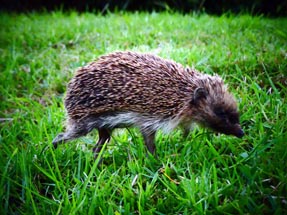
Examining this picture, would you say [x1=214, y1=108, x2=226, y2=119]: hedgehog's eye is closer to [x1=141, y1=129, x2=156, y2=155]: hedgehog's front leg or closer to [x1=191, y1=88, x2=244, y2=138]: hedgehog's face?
[x1=191, y1=88, x2=244, y2=138]: hedgehog's face

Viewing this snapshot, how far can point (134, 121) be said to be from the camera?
393 cm

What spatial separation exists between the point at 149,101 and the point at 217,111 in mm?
651

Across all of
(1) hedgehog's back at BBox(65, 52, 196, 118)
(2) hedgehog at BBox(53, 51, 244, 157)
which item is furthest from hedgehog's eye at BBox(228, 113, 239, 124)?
(1) hedgehog's back at BBox(65, 52, 196, 118)

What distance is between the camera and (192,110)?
3.94 meters

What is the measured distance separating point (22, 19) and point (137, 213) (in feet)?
23.9

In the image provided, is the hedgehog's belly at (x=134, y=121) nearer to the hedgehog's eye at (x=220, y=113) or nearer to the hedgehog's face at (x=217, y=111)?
the hedgehog's face at (x=217, y=111)

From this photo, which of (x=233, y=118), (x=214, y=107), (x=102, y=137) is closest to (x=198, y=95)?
(x=214, y=107)

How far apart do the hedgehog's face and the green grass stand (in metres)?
0.16

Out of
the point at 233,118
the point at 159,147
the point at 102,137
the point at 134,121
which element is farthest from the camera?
the point at 102,137

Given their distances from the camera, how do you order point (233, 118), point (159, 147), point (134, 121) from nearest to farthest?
1. point (233, 118)
2. point (134, 121)
3. point (159, 147)

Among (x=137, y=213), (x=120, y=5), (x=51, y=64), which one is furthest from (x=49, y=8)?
(x=137, y=213)

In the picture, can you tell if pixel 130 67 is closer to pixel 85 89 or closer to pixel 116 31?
pixel 85 89

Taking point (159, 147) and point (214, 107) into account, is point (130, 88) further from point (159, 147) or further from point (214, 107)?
point (214, 107)

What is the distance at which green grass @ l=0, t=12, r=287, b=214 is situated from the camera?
3188 millimetres
